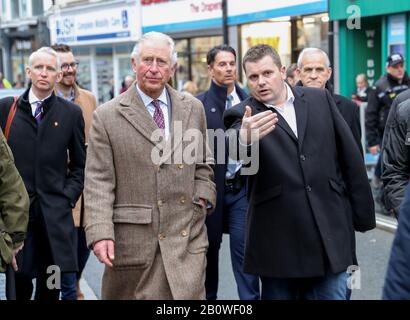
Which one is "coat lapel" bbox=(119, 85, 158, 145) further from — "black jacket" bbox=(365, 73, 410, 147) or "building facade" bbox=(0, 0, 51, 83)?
"building facade" bbox=(0, 0, 51, 83)

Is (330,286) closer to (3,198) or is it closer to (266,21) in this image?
(3,198)

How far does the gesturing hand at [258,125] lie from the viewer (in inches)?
166

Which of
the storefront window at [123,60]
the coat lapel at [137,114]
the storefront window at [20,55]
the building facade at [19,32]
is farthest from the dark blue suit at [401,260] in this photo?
the storefront window at [20,55]

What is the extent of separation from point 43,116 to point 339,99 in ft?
6.59

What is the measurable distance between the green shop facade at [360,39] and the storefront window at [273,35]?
2.30 metres

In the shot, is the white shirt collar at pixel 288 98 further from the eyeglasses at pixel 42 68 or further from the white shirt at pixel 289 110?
the eyeglasses at pixel 42 68

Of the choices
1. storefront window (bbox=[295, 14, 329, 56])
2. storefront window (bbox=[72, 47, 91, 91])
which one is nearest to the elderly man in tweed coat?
storefront window (bbox=[295, 14, 329, 56])

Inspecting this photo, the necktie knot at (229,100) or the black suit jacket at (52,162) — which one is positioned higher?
the necktie knot at (229,100)

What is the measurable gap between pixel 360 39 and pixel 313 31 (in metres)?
1.69

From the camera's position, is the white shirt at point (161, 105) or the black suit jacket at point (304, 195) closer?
the black suit jacket at point (304, 195)

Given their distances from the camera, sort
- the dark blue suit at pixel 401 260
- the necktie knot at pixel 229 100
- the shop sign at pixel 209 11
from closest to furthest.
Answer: the dark blue suit at pixel 401 260
the necktie knot at pixel 229 100
the shop sign at pixel 209 11

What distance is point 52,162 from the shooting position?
5.84 meters
